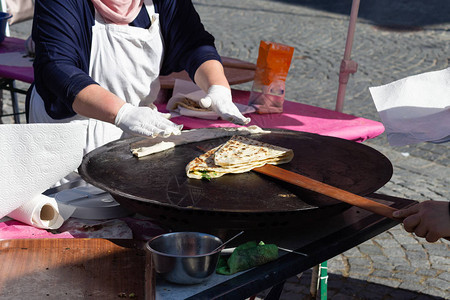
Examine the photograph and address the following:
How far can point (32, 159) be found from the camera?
1785 mm

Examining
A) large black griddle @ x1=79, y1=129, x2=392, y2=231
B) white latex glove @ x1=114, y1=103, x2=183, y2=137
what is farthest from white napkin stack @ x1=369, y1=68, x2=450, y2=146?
white latex glove @ x1=114, y1=103, x2=183, y2=137

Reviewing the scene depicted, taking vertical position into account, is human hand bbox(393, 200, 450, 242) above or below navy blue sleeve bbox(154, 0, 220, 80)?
below

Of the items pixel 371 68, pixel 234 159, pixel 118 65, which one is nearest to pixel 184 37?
pixel 118 65

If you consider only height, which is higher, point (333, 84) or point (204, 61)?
point (204, 61)

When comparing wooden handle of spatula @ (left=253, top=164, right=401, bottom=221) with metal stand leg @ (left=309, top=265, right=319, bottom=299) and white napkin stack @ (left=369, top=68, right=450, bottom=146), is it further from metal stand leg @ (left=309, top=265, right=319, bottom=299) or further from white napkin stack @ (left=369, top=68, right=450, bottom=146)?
metal stand leg @ (left=309, top=265, right=319, bottom=299)

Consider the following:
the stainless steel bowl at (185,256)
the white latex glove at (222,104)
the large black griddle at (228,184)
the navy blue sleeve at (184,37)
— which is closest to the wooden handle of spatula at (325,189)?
the large black griddle at (228,184)

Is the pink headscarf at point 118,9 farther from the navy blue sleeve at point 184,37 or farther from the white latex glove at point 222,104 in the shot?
the white latex glove at point 222,104

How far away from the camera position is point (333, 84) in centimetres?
688

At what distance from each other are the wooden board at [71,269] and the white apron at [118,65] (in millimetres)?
1014

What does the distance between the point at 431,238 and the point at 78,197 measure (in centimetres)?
120

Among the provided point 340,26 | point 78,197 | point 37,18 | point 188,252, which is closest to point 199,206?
point 188,252

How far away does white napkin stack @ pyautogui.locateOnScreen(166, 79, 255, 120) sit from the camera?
3121mm

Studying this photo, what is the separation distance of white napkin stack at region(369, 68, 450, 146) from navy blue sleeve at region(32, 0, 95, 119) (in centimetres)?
126

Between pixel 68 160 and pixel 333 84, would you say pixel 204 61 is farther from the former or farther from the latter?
pixel 333 84
